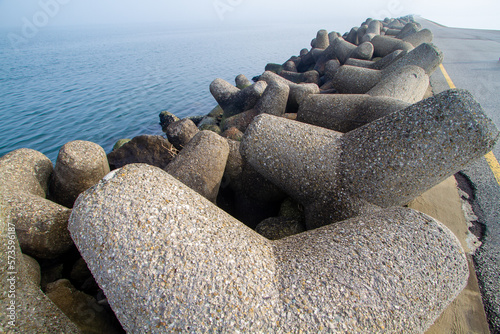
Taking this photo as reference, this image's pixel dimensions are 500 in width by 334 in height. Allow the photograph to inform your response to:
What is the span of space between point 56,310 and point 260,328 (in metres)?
1.10

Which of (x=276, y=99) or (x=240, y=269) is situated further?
(x=276, y=99)

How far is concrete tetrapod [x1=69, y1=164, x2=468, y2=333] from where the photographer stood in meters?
1.20

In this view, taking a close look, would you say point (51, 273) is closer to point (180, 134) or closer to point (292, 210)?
point (292, 210)

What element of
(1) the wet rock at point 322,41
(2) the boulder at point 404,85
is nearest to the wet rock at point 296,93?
(2) the boulder at point 404,85

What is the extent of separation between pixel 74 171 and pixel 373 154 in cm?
265

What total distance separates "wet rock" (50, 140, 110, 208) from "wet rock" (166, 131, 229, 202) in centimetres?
76

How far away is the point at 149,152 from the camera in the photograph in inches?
140

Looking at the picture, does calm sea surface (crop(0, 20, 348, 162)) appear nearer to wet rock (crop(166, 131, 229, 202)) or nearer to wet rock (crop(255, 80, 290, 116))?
wet rock (crop(255, 80, 290, 116))

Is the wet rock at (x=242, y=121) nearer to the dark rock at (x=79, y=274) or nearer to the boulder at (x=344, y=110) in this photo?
the boulder at (x=344, y=110)

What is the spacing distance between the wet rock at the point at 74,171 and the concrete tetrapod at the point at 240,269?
1438 millimetres

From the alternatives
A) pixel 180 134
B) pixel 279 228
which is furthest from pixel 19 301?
pixel 180 134

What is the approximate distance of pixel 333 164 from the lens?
2.10 metres

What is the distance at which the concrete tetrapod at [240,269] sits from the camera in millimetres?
1195

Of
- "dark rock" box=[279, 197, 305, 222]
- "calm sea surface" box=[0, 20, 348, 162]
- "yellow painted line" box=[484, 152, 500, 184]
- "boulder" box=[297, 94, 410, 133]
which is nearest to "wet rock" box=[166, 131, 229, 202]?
"dark rock" box=[279, 197, 305, 222]
